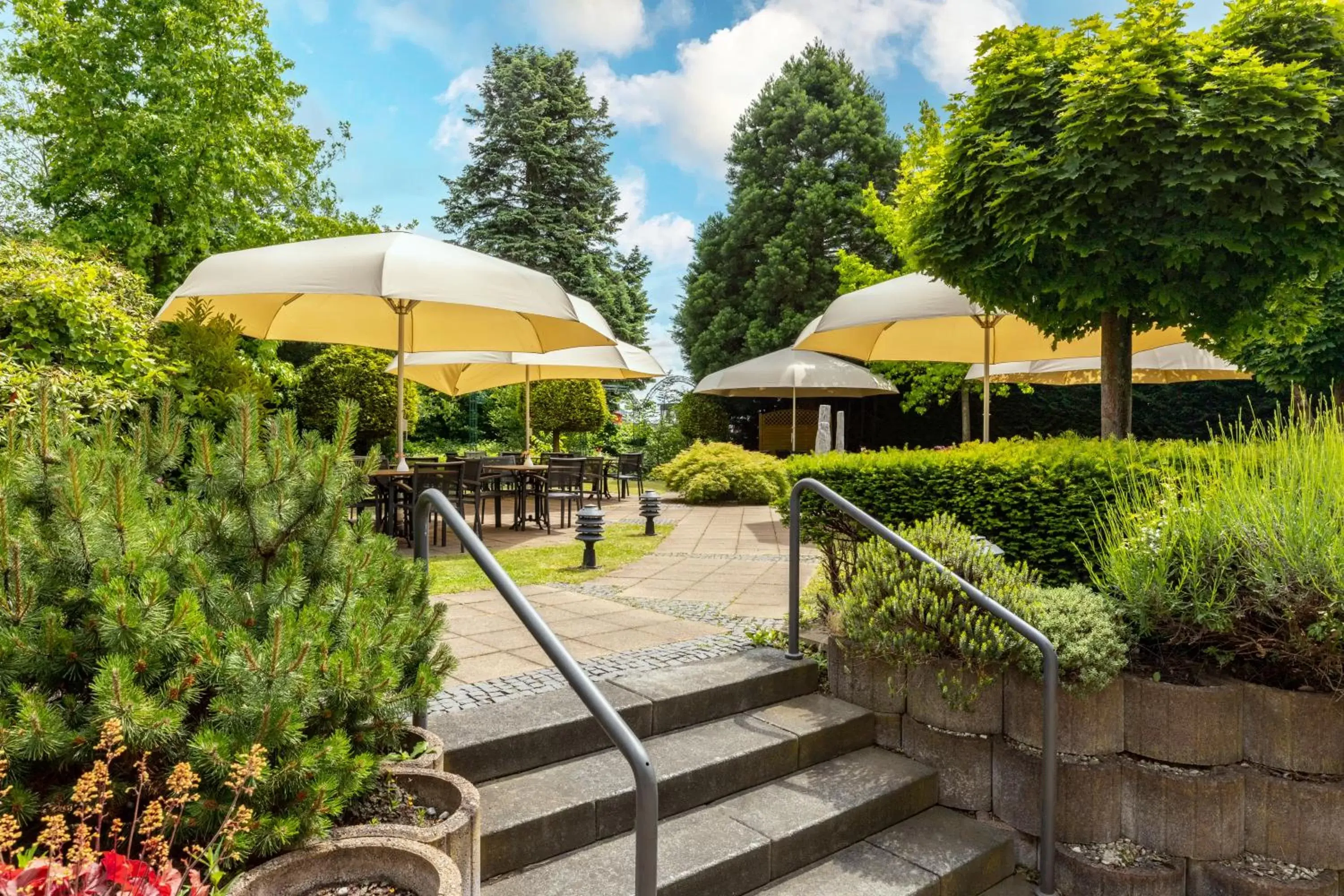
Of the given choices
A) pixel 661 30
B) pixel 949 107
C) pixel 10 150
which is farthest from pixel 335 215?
pixel 949 107

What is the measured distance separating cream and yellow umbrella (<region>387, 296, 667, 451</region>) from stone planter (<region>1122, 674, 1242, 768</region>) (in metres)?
7.02

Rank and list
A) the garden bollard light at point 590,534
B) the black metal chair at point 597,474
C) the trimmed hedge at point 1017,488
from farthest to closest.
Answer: the black metal chair at point 597,474
the garden bollard light at point 590,534
the trimmed hedge at point 1017,488

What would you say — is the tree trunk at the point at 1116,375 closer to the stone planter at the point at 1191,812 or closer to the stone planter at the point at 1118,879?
the stone planter at the point at 1191,812

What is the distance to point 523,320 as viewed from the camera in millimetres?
7488

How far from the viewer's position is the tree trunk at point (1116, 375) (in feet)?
16.6

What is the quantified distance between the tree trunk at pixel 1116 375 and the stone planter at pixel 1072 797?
9.15 ft

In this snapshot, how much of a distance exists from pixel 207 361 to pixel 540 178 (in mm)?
18253

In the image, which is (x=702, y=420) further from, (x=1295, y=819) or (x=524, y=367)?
(x=1295, y=819)

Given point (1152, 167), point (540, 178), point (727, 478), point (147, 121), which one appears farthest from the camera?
point (540, 178)

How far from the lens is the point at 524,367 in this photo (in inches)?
439

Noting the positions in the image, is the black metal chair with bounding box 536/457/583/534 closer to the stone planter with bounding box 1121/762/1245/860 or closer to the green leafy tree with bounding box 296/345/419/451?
the green leafy tree with bounding box 296/345/419/451

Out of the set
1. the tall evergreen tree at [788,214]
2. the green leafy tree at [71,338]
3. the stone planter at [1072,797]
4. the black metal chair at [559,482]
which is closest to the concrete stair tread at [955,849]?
the stone planter at [1072,797]

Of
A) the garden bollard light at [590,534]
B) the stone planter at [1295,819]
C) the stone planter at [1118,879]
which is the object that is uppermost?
the garden bollard light at [590,534]

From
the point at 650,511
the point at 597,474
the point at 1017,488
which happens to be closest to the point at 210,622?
the point at 1017,488
